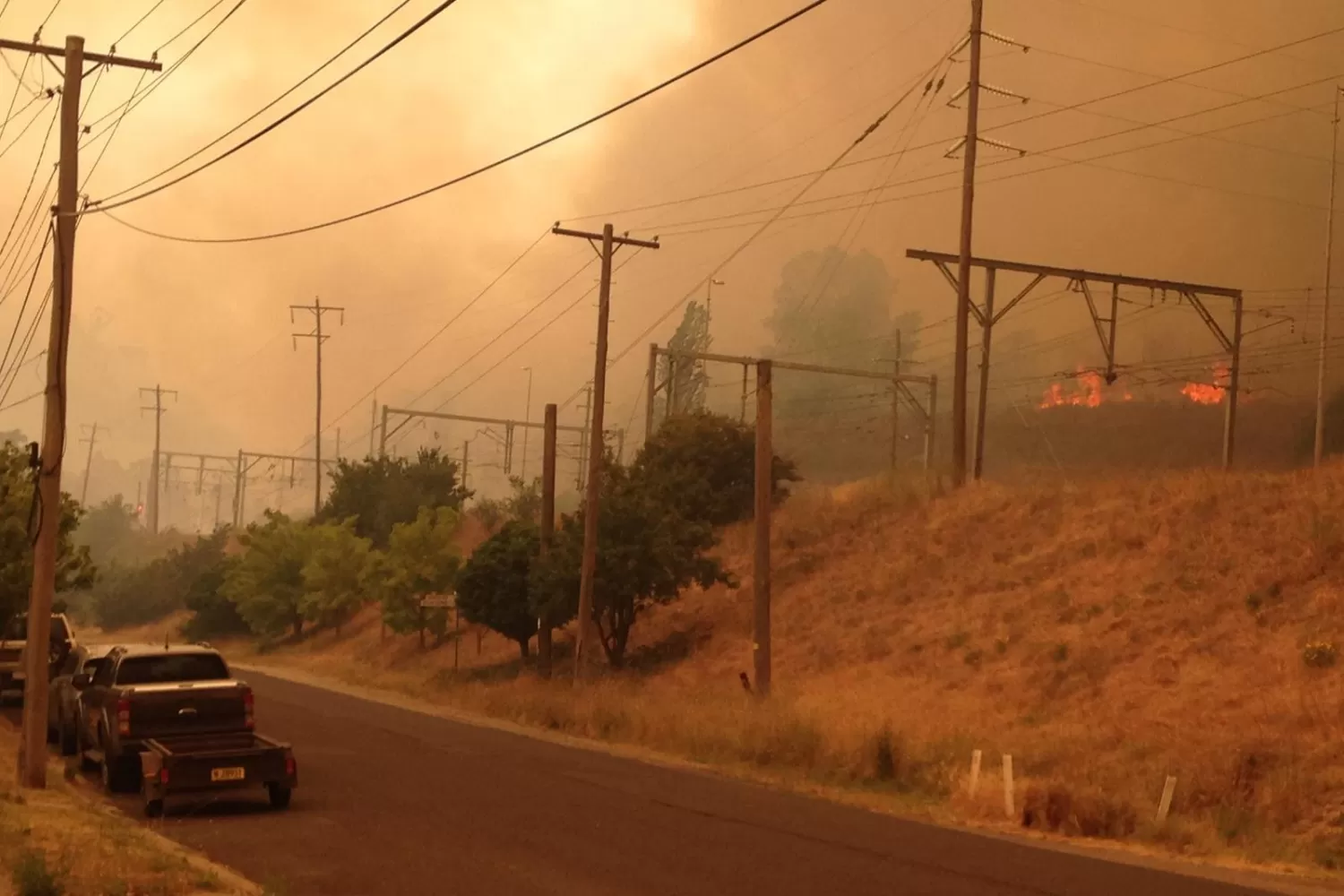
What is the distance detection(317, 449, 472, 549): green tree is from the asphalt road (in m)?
56.5

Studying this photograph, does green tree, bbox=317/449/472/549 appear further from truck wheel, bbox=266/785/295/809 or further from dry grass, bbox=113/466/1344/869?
truck wheel, bbox=266/785/295/809

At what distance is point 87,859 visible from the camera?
12086mm

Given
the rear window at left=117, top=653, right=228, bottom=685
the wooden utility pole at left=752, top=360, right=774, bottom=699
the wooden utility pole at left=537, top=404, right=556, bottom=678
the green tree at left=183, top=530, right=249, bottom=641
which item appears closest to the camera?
the rear window at left=117, top=653, right=228, bottom=685

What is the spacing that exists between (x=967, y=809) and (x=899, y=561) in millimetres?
25417

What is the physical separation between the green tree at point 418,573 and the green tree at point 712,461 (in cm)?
815

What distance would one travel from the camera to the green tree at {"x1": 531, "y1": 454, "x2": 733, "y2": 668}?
42.3 m

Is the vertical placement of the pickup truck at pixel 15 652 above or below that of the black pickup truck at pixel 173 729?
below

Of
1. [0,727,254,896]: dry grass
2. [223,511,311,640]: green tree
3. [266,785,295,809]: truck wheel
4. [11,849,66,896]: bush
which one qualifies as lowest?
[223,511,311,640]: green tree

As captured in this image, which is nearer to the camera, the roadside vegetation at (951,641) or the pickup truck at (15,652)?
the roadside vegetation at (951,641)

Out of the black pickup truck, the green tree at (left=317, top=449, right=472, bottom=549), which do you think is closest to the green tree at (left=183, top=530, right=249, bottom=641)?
the green tree at (left=317, top=449, right=472, bottom=549)

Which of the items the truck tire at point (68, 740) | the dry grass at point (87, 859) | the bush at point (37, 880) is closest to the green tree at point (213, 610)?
the truck tire at point (68, 740)

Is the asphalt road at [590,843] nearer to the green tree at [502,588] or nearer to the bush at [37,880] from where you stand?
the bush at [37,880]

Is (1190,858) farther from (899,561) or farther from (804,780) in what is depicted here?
(899,561)

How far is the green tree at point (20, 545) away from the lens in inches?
1272
